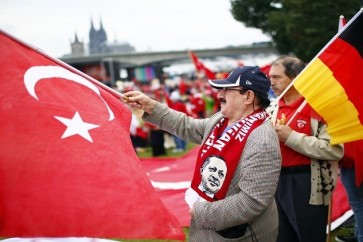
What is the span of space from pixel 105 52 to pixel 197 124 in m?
76.5

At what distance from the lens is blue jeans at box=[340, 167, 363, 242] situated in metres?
4.35

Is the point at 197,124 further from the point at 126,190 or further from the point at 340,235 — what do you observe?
the point at 340,235

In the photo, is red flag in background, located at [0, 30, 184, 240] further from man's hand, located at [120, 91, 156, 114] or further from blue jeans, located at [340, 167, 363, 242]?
blue jeans, located at [340, 167, 363, 242]

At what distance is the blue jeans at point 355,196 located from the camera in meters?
4.35

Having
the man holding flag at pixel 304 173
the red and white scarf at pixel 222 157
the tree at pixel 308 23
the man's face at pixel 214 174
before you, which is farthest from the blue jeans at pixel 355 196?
the tree at pixel 308 23

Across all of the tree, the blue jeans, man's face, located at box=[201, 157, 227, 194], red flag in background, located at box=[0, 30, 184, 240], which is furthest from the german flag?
the tree

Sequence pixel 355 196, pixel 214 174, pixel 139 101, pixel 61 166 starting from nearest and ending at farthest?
pixel 61 166 → pixel 214 174 → pixel 139 101 → pixel 355 196

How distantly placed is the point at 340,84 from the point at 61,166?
2.36 metres

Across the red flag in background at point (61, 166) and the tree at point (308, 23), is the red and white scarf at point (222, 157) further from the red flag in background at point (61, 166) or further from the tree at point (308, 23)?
the tree at point (308, 23)

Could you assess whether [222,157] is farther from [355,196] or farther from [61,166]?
[355,196]

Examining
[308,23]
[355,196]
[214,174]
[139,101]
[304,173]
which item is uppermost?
[139,101]

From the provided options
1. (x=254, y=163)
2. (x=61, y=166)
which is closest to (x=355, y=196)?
(x=254, y=163)

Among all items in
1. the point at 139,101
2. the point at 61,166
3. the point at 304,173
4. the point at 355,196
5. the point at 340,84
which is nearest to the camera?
the point at 61,166

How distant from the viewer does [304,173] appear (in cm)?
353
